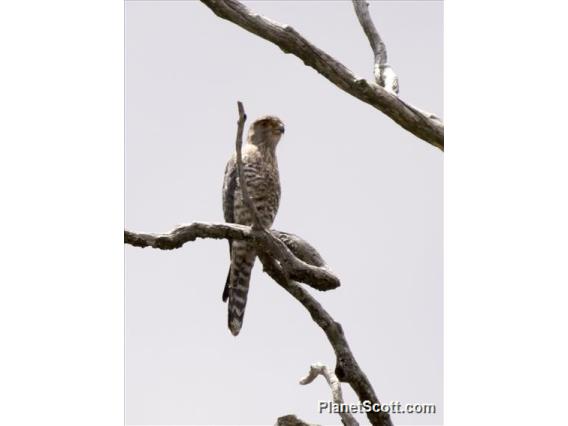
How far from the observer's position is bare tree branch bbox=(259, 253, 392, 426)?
432 cm

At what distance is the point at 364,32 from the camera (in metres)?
5.07

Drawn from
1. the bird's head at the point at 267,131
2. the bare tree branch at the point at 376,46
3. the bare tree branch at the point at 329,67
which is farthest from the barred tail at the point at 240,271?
the bare tree branch at the point at 329,67

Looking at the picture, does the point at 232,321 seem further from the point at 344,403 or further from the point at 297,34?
the point at 297,34

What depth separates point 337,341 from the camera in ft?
14.2

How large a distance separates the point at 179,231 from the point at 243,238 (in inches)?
13.4

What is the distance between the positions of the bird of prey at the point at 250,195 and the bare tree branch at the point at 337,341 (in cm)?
253

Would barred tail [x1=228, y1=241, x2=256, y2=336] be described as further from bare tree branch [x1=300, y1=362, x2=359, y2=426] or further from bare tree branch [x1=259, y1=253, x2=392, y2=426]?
bare tree branch [x1=259, y1=253, x2=392, y2=426]

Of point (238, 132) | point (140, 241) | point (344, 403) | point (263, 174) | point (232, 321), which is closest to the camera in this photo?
point (238, 132)

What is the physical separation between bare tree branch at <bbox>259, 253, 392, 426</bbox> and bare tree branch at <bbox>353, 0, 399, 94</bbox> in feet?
4.17

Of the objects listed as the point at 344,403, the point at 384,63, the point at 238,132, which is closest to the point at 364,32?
the point at 384,63

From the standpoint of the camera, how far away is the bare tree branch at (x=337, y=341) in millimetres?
4324

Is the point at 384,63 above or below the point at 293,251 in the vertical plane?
above


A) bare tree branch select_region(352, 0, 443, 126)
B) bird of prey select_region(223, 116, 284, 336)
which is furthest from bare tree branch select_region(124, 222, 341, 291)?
bird of prey select_region(223, 116, 284, 336)

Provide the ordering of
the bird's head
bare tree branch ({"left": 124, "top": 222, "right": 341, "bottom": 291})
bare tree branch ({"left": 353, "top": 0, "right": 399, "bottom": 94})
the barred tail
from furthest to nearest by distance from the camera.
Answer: the bird's head → the barred tail → bare tree branch ({"left": 353, "top": 0, "right": 399, "bottom": 94}) → bare tree branch ({"left": 124, "top": 222, "right": 341, "bottom": 291})
